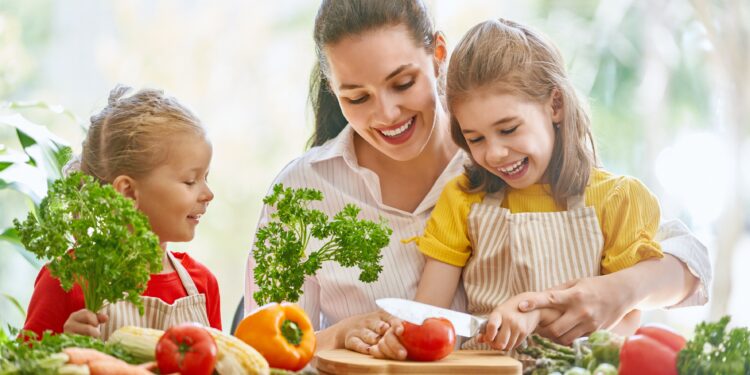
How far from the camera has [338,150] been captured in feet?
8.93

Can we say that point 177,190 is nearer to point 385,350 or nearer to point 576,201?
point 385,350

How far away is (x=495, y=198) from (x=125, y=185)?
3.02 feet

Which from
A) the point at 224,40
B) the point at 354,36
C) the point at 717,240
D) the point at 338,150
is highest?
the point at 224,40

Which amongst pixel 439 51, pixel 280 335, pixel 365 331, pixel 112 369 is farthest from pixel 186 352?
pixel 439 51

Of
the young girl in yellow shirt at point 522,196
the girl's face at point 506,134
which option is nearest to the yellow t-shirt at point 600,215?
the young girl in yellow shirt at point 522,196

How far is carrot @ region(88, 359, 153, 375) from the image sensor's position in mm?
1499

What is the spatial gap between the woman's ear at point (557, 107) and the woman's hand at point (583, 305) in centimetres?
43

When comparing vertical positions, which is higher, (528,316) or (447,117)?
(447,117)

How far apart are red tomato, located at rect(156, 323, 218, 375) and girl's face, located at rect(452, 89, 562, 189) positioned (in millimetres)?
897

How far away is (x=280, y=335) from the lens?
5.82ft

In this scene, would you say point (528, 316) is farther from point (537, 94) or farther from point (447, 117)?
point (447, 117)

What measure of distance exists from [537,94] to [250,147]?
6.22m

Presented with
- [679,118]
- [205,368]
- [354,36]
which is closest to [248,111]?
[679,118]

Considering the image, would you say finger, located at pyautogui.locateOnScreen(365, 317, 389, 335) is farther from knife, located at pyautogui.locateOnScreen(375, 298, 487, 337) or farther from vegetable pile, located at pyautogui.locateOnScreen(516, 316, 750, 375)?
vegetable pile, located at pyautogui.locateOnScreen(516, 316, 750, 375)
